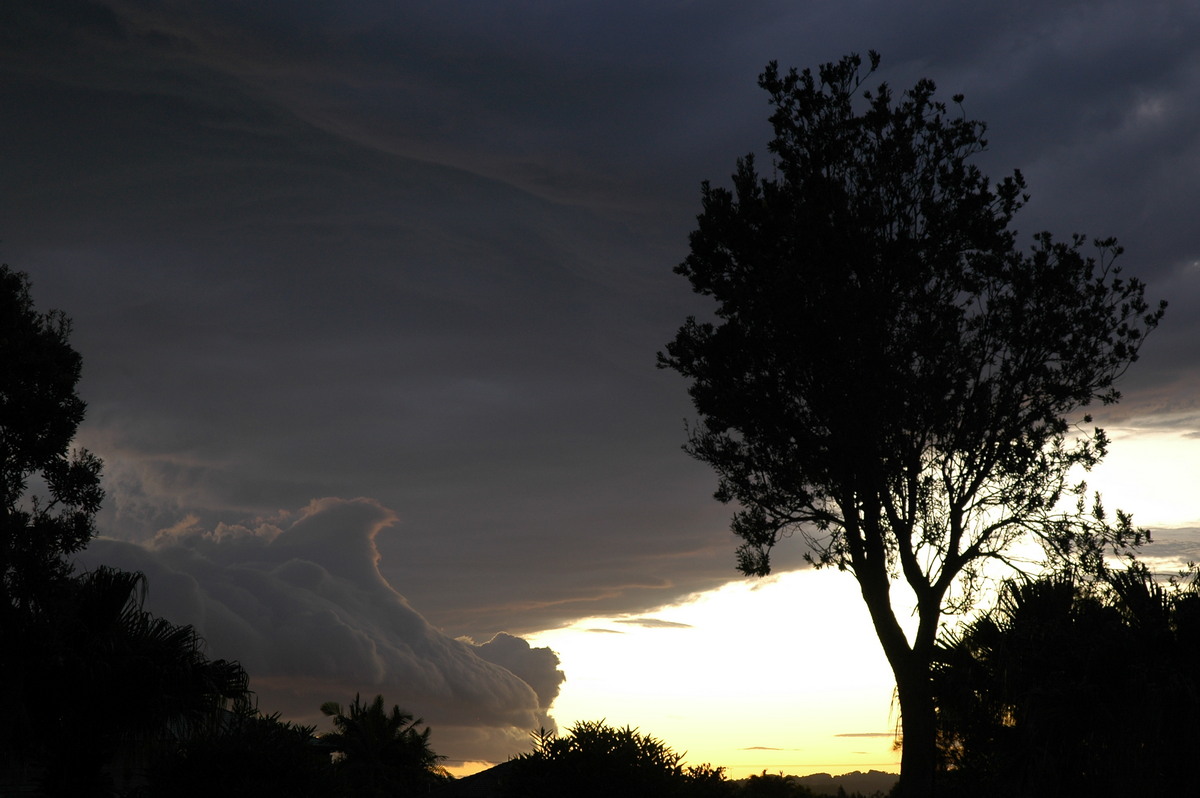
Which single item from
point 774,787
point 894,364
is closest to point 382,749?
point 774,787

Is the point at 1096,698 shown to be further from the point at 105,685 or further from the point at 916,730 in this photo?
the point at 105,685

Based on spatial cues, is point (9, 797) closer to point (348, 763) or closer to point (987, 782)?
point (987, 782)

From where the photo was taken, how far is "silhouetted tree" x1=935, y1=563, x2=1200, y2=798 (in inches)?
594

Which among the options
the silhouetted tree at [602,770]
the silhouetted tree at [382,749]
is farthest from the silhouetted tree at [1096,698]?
the silhouetted tree at [382,749]

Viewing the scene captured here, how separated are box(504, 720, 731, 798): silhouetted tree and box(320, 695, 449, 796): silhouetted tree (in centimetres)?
2960

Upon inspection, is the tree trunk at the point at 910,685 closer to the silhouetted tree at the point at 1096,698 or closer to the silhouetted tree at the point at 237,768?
the silhouetted tree at the point at 1096,698

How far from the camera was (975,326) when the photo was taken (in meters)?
22.2

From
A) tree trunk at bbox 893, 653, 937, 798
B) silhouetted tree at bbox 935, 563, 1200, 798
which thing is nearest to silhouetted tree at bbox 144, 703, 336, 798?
tree trunk at bbox 893, 653, 937, 798

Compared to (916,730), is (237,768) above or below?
below

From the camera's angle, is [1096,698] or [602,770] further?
[602,770]

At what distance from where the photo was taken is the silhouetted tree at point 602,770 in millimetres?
21422

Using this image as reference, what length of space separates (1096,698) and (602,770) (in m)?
10.3

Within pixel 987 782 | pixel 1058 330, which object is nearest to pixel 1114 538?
pixel 1058 330

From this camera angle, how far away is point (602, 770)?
70.5 ft
